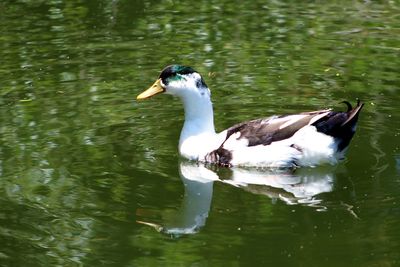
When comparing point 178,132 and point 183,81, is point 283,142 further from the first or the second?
point 178,132

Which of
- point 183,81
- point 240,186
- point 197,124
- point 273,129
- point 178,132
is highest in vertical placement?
point 183,81

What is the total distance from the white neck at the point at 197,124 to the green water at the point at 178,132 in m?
0.22

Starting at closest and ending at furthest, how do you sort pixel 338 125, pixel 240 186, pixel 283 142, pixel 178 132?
pixel 240 186, pixel 338 125, pixel 283 142, pixel 178 132

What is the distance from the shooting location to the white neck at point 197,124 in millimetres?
9938

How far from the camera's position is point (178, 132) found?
10836 mm

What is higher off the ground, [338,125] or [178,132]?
[338,125]

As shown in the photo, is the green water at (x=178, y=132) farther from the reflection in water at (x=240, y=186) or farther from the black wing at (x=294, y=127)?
the black wing at (x=294, y=127)

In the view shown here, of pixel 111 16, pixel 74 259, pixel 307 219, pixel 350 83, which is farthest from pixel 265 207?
pixel 111 16

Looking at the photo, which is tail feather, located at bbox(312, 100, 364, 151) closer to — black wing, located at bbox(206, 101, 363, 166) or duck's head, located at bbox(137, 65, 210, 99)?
black wing, located at bbox(206, 101, 363, 166)

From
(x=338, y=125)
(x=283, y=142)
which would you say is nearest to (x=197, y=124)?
(x=283, y=142)

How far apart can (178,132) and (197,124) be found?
2.72 feet

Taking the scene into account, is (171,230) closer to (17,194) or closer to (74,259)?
(74,259)

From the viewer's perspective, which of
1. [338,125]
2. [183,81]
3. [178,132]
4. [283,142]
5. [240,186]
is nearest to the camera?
[240,186]

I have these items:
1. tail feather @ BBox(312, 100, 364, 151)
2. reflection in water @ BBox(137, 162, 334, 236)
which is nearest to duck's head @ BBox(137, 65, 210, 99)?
reflection in water @ BBox(137, 162, 334, 236)
